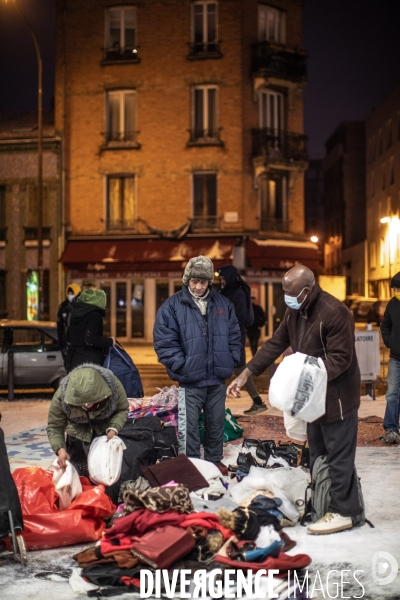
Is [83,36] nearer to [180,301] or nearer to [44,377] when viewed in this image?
[44,377]

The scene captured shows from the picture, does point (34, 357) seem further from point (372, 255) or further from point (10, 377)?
point (372, 255)

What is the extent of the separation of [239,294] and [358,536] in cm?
603

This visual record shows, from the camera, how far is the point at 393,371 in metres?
8.88

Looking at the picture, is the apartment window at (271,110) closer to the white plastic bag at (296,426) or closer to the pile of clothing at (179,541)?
the white plastic bag at (296,426)

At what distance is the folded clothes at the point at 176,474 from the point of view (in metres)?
6.12

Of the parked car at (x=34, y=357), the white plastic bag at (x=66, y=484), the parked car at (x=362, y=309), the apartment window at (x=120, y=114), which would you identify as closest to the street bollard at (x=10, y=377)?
the parked car at (x=34, y=357)

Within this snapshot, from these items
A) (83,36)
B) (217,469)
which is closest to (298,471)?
(217,469)

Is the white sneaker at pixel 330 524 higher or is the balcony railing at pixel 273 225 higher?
the balcony railing at pixel 273 225

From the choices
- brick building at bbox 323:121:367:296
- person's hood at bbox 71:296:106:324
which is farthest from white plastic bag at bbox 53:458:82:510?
brick building at bbox 323:121:367:296

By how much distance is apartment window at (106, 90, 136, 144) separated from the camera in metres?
29.6

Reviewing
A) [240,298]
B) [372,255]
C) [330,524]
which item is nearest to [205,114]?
[240,298]

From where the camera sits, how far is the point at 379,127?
52031mm

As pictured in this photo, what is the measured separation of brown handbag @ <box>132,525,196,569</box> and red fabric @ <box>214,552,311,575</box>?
252 mm

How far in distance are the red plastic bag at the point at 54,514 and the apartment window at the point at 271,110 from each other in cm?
2556
